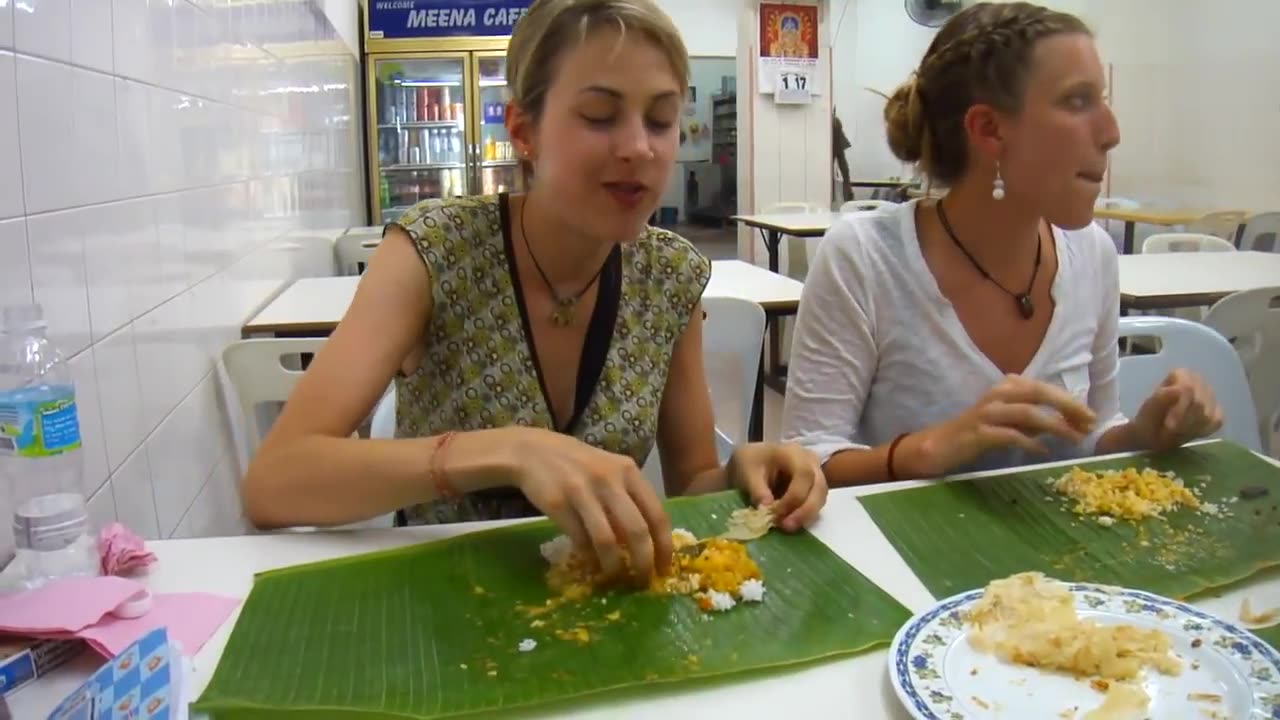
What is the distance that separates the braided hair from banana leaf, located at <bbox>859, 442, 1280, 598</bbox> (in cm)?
64

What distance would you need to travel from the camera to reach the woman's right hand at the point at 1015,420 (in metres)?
1.28

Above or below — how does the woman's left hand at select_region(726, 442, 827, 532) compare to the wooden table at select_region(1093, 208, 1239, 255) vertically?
below

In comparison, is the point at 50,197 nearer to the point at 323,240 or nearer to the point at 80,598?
the point at 80,598

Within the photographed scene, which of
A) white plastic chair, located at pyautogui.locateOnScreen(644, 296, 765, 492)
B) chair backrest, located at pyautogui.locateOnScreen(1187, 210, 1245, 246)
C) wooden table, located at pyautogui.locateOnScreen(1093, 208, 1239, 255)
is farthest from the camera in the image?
wooden table, located at pyautogui.locateOnScreen(1093, 208, 1239, 255)

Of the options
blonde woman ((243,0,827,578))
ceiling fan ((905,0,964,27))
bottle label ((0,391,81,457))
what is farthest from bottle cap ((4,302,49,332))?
ceiling fan ((905,0,964,27))

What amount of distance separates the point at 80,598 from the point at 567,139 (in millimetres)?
761

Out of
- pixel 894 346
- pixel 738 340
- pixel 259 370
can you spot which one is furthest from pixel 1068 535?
pixel 259 370

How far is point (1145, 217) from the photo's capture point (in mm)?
6160

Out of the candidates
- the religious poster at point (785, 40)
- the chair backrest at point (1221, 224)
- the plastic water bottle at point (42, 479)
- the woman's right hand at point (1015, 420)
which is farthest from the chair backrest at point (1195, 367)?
the religious poster at point (785, 40)

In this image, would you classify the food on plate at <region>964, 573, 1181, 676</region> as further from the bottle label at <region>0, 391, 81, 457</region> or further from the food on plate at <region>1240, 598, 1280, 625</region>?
the bottle label at <region>0, 391, 81, 457</region>

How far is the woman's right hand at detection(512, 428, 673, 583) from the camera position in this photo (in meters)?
0.96

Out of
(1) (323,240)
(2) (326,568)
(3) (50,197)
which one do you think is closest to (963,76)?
(2) (326,568)

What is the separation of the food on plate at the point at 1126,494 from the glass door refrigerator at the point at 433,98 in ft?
21.8

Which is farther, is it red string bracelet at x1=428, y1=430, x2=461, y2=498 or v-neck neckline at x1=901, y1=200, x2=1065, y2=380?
v-neck neckline at x1=901, y1=200, x2=1065, y2=380
